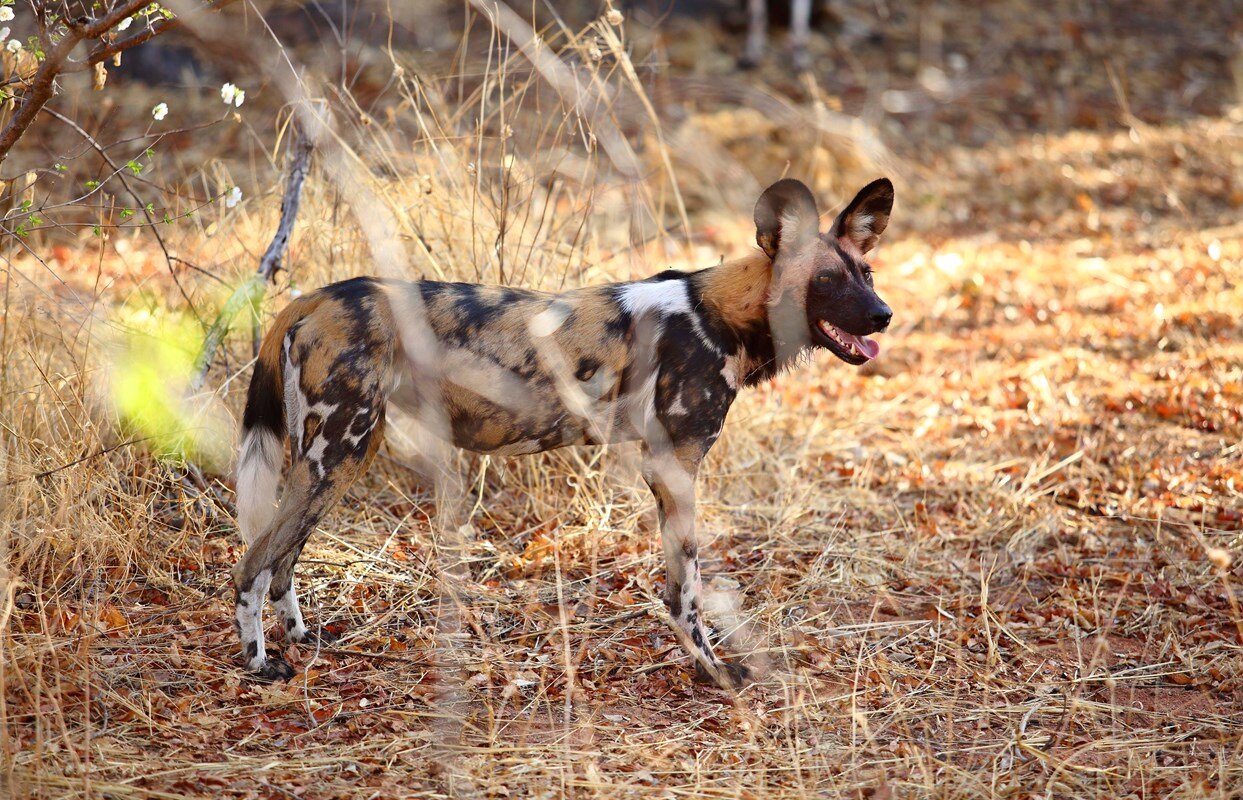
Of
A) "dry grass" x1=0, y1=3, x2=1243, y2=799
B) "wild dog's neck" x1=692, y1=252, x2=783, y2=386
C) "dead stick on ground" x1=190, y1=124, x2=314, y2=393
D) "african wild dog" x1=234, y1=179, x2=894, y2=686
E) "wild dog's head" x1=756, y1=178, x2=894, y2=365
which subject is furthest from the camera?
"dead stick on ground" x1=190, y1=124, x2=314, y2=393

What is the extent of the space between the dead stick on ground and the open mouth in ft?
6.48

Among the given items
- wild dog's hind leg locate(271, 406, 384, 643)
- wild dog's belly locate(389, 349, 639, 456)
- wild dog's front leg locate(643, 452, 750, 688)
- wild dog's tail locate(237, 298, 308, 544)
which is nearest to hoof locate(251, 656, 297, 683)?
wild dog's hind leg locate(271, 406, 384, 643)

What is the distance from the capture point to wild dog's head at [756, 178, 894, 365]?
327 cm

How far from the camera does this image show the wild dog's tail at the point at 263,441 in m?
3.18

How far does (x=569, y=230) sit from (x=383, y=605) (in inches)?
80.0

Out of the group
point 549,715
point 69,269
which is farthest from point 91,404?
point 69,269

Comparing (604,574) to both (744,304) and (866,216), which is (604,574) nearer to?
(744,304)

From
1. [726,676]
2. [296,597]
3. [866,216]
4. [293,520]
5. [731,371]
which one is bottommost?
[726,676]

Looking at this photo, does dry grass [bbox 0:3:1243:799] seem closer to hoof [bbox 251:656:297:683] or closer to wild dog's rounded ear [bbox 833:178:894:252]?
hoof [bbox 251:656:297:683]

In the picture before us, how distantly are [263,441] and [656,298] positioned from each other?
4.05 feet

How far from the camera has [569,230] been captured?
5043mm

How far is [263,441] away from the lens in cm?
321

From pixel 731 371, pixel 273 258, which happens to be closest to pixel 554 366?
pixel 731 371

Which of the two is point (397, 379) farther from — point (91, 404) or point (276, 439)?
point (91, 404)
